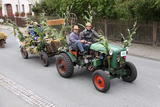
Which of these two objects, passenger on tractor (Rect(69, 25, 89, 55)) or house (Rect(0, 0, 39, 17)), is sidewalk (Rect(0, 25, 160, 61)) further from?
house (Rect(0, 0, 39, 17))

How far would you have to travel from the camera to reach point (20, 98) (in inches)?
207

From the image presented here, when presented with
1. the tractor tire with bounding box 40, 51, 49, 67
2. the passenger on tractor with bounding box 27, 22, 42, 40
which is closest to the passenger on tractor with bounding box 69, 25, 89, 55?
the tractor tire with bounding box 40, 51, 49, 67

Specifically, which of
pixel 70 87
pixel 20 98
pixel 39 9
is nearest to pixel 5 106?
pixel 20 98

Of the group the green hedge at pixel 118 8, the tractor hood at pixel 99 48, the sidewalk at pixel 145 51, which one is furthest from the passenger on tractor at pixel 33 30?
the sidewalk at pixel 145 51

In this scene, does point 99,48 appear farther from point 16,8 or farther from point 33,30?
point 16,8

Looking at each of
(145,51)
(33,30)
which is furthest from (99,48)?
(145,51)

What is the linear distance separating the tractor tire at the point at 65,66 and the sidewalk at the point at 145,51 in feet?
13.3

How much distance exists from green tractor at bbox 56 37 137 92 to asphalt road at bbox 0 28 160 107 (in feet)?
0.85

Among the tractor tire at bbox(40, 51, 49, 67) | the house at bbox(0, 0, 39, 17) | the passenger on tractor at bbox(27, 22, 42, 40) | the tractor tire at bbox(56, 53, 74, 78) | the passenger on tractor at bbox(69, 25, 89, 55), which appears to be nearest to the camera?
the passenger on tractor at bbox(69, 25, 89, 55)

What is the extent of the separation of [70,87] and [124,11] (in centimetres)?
666

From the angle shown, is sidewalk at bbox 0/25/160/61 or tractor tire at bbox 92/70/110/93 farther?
sidewalk at bbox 0/25/160/61

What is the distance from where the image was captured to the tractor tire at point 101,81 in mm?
5316

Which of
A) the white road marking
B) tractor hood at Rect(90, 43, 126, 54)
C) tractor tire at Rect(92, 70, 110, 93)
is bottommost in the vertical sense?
the white road marking

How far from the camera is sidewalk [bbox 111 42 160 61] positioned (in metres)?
8.97
